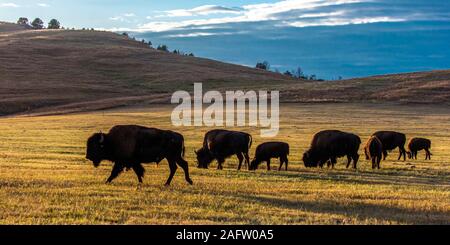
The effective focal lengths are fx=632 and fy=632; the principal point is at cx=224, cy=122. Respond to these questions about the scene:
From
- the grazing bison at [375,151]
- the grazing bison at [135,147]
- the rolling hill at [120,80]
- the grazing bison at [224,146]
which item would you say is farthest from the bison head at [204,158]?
the rolling hill at [120,80]

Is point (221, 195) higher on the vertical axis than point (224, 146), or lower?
lower

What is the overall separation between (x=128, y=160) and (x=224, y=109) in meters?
54.4

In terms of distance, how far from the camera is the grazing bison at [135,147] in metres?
16.0

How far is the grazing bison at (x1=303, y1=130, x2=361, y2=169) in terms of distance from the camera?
24812 millimetres

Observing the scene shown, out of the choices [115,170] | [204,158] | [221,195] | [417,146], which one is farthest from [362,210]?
[417,146]

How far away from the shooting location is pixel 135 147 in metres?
16.0

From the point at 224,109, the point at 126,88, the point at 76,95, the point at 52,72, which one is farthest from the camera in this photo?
the point at 52,72

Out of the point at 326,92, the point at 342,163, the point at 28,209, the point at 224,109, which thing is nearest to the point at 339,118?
the point at 224,109

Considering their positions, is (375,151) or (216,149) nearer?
(216,149)

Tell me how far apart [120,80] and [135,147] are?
102841 mm

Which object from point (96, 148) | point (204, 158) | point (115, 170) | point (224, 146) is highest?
point (96, 148)

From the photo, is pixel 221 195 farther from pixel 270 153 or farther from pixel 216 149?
pixel 270 153

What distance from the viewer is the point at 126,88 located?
10825 cm
